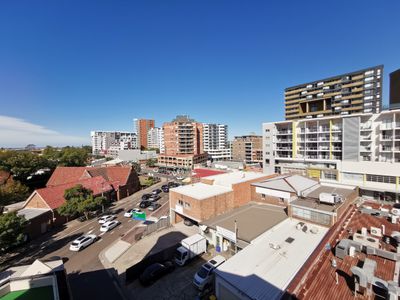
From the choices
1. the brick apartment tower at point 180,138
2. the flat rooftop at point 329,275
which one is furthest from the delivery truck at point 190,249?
the brick apartment tower at point 180,138

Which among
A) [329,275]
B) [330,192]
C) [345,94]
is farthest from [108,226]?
[345,94]

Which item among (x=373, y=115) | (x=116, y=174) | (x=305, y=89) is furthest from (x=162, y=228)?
(x=305, y=89)

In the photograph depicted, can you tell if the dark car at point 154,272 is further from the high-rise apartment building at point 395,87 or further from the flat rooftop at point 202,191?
the high-rise apartment building at point 395,87

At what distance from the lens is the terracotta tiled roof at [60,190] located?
30.4 metres

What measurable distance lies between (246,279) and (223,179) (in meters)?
19.2

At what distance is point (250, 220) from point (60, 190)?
1289 inches

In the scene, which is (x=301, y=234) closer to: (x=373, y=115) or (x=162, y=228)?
(x=162, y=228)

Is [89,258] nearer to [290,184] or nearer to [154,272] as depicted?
[154,272]

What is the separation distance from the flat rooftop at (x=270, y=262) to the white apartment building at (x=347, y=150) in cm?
2453

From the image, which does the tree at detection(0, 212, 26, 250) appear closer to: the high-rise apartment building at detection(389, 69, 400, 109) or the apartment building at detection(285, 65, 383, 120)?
the high-rise apartment building at detection(389, 69, 400, 109)

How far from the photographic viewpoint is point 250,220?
21234 millimetres

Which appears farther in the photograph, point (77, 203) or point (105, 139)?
point (105, 139)

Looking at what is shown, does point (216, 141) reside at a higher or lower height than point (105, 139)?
lower

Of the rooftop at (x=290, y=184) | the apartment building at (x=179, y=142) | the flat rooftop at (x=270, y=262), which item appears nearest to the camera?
the flat rooftop at (x=270, y=262)
